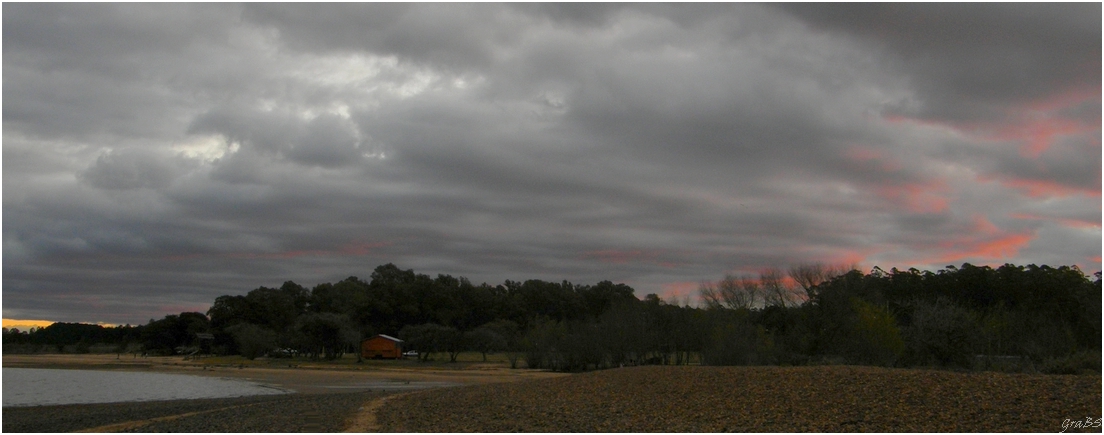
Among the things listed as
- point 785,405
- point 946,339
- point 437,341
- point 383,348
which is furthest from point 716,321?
point 383,348

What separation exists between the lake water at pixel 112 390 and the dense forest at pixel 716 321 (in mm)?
26629

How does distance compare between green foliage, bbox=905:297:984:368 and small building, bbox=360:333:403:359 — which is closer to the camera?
green foliage, bbox=905:297:984:368

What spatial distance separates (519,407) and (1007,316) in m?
34.9

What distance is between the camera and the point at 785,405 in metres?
19.4

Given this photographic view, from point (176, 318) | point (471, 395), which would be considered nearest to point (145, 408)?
point (471, 395)

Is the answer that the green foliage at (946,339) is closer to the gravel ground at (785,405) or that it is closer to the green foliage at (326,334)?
the gravel ground at (785,405)

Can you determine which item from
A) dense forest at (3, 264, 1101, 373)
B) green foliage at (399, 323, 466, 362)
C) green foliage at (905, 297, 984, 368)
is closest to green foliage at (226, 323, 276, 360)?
dense forest at (3, 264, 1101, 373)

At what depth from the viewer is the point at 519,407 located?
2366 cm

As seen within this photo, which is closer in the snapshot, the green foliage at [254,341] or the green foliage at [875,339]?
the green foliage at [875,339]

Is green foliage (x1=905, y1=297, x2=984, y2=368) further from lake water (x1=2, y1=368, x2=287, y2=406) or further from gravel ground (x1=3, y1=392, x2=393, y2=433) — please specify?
lake water (x1=2, y1=368, x2=287, y2=406)

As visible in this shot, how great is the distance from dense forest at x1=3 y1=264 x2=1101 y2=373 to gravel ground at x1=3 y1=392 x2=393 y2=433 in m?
21.2

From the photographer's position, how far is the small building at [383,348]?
91.9 meters

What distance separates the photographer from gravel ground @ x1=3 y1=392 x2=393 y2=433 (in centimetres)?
2200

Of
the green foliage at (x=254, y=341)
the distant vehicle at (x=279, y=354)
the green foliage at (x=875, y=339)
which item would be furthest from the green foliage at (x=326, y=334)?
the green foliage at (x=875, y=339)
